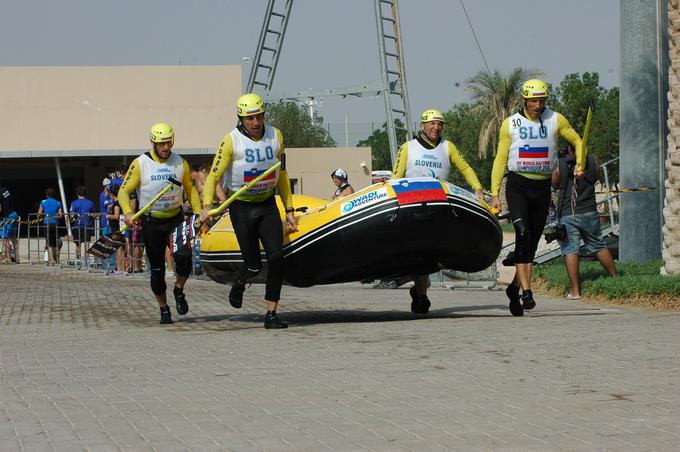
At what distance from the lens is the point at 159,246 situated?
12711 mm

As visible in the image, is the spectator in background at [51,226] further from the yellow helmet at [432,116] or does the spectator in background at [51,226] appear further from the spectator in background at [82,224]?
the yellow helmet at [432,116]

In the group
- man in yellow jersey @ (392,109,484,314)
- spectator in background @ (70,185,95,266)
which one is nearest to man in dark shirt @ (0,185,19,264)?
spectator in background @ (70,185,95,266)

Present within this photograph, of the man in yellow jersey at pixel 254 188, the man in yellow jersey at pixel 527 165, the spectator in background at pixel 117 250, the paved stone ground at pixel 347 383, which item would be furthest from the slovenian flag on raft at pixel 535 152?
the spectator in background at pixel 117 250

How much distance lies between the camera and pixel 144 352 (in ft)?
32.6

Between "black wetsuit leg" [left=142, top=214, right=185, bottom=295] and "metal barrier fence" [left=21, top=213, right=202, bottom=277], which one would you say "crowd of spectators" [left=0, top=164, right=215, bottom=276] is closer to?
"metal barrier fence" [left=21, top=213, right=202, bottom=277]

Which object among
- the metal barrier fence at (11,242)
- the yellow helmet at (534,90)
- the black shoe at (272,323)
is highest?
the yellow helmet at (534,90)

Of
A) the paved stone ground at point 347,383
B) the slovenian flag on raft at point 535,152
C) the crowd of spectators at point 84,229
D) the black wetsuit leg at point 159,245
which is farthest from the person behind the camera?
the crowd of spectators at point 84,229

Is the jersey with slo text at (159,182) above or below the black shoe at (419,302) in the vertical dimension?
above

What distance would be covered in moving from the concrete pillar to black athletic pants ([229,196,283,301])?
731 centimetres

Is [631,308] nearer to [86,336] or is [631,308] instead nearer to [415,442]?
[86,336]

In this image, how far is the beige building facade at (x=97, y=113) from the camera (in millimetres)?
45688

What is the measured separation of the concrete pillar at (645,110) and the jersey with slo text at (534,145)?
5547mm

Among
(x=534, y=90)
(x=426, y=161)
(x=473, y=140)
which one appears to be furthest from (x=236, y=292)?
(x=473, y=140)

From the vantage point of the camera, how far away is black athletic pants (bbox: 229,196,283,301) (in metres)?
11.7
